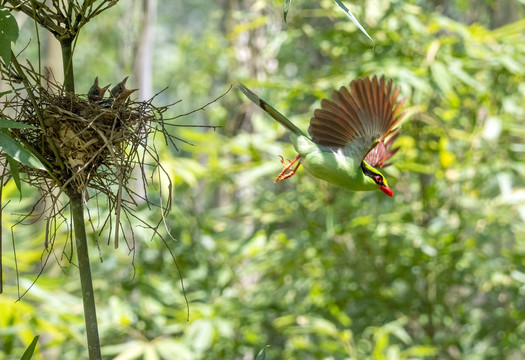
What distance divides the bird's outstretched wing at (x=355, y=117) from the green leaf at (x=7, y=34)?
30 cm

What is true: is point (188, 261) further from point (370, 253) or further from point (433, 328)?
point (433, 328)

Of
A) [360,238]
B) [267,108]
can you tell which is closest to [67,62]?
[267,108]

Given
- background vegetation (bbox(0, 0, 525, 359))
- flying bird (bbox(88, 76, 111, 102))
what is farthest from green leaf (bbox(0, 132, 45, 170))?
background vegetation (bbox(0, 0, 525, 359))

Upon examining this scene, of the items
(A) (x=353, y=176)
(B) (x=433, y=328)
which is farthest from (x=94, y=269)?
(A) (x=353, y=176)

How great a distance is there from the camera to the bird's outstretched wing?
621 millimetres

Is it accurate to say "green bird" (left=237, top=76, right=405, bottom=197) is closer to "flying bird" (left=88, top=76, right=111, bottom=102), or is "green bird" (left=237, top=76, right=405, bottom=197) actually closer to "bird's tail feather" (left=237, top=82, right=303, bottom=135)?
"bird's tail feather" (left=237, top=82, right=303, bottom=135)

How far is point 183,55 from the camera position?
6461mm

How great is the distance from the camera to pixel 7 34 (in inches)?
22.0

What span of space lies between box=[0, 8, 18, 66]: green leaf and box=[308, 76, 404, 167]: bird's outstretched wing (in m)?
0.30

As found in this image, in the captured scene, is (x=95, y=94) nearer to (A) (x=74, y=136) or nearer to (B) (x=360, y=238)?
(A) (x=74, y=136)

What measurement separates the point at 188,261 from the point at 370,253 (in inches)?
27.5

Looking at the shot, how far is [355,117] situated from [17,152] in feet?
1.08

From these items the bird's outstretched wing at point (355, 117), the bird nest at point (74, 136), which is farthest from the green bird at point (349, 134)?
the bird nest at point (74, 136)

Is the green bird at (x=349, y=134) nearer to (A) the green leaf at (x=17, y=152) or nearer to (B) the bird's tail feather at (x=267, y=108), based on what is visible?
(B) the bird's tail feather at (x=267, y=108)
